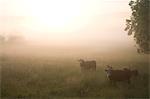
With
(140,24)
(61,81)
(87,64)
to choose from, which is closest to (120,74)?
(87,64)

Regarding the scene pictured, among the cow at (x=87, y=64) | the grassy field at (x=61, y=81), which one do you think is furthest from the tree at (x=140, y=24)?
the cow at (x=87, y=64)

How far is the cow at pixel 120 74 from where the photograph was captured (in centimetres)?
1041

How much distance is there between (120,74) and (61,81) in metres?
1.76

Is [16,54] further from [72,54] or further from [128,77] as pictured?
[128,77]

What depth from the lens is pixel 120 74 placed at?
10.5 m

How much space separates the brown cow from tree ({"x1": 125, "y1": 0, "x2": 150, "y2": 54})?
2.70 feet

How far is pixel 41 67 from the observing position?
1067cm

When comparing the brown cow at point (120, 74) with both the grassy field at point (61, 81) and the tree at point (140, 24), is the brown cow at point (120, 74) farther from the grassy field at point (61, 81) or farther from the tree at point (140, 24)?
the tree at point (140, 24)

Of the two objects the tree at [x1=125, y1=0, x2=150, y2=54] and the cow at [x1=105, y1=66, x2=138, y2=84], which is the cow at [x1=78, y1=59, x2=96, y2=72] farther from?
the tree at [x1=125, y1=0, x2=150, y2=54]

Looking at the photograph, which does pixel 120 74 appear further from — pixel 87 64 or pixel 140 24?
pixel 140 24

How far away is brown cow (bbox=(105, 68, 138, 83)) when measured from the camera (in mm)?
10414

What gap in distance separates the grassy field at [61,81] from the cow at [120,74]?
15 cm

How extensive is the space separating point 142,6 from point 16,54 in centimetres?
422

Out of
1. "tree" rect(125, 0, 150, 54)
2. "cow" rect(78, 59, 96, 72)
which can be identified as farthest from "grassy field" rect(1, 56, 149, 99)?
"tree" rect(125, 0, 150, 54)
